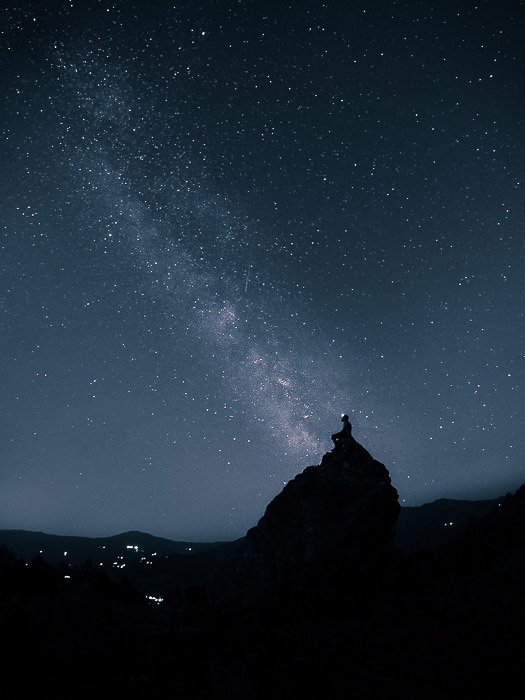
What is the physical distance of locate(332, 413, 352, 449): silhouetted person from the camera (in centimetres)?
2423

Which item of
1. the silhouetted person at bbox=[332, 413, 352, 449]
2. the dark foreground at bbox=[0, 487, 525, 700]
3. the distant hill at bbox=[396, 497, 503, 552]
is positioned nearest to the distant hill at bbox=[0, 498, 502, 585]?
the distant hill at bbox=[396, 497, 503, 552]

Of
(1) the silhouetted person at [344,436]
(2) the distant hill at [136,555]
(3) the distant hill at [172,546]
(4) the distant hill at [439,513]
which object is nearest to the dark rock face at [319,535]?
(1) the silhouetted person at [344,436]

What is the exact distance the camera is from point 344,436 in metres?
24.4

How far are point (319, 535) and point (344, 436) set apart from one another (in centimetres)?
642

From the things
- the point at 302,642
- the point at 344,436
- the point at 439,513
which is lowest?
the point at 302,642

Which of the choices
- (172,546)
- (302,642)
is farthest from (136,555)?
(302,642)

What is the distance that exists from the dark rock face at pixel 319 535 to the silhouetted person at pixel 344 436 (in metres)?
0.25

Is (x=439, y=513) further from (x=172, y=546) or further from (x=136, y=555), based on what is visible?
(x=172, y=546)

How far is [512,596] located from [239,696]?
352 inches

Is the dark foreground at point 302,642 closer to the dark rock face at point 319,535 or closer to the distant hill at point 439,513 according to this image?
the dark rock face at point 319,535

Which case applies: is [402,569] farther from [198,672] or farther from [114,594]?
[114,594]

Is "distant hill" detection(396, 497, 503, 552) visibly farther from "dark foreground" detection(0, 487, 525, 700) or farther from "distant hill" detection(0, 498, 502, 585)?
"dark foreground" detection(0, 487, 525, 700)

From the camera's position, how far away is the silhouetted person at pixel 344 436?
954 inches

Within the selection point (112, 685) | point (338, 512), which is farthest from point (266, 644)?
point (338, 512)
